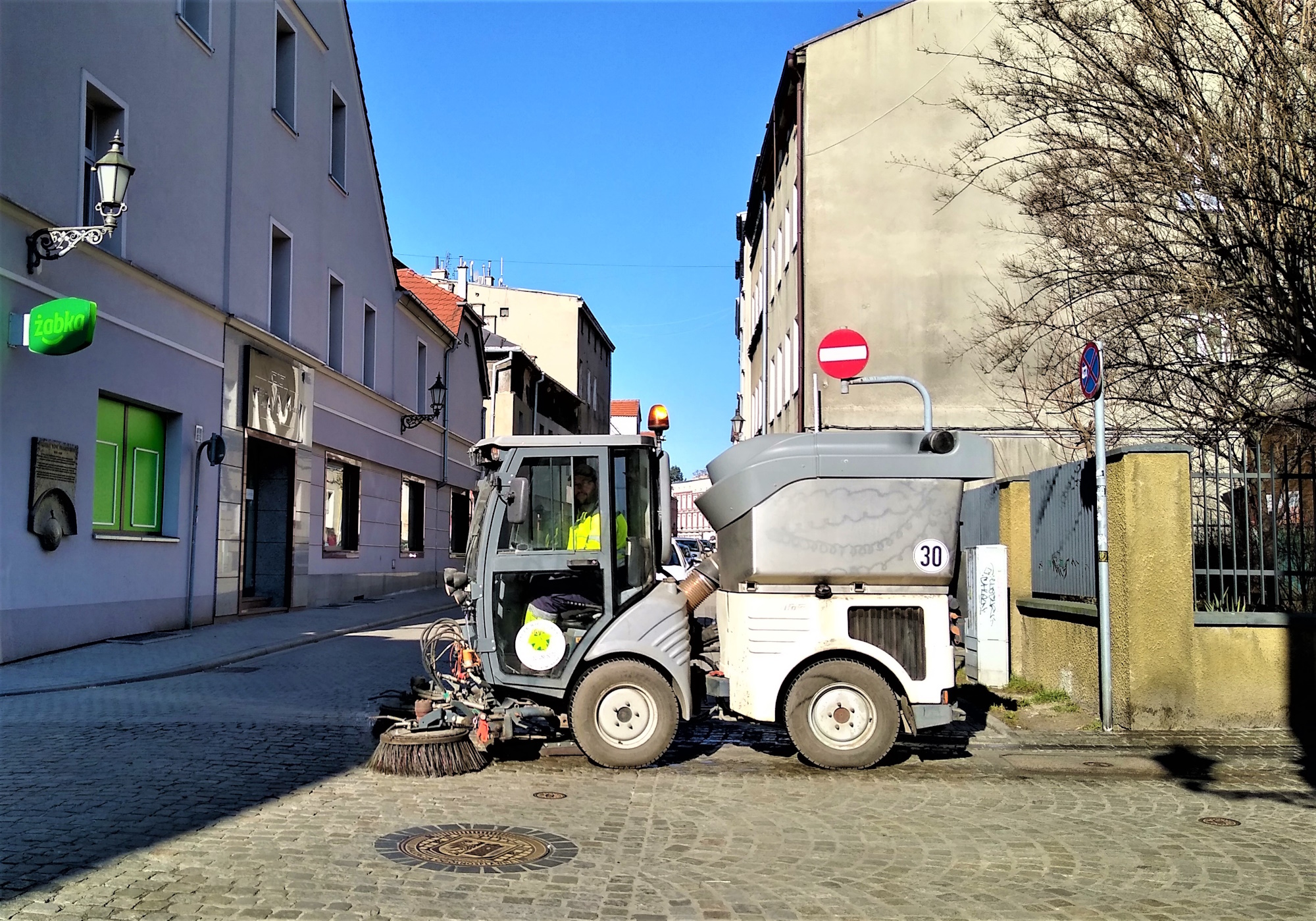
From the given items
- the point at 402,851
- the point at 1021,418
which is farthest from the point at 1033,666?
the point at 1021,418

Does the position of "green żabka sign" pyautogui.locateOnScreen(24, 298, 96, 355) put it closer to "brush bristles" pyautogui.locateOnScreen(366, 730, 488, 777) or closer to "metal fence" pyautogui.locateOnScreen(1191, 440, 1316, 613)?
"brush bristles" pyautogui.locateOnScreen(366, 730, 488, 777)

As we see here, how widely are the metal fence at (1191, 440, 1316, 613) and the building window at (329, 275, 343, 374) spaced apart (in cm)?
1850

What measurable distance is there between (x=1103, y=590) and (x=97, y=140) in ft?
43.2

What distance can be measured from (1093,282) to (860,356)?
275 centimetres

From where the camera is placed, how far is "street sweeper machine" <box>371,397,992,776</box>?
7.37 metres

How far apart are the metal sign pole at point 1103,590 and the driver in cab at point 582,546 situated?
13.5ft

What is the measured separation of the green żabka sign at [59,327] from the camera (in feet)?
39.0

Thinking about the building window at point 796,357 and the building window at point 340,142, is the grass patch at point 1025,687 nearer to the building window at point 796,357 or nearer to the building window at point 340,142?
the building window at point 796,357

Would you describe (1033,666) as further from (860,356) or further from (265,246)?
(265,246)

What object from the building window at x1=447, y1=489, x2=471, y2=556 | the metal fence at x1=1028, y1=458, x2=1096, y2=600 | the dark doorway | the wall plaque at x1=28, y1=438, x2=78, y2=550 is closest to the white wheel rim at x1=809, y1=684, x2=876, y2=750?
the metal fence at x1=1028, y1=458, x2=1096, y2=600

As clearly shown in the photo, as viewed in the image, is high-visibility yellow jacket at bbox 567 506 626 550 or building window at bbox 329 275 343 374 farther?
building window at bbox 329 275 343 374

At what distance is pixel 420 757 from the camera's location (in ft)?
23.5

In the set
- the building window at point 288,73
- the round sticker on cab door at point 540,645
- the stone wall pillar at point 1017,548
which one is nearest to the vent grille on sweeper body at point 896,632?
the round sticker on cab door at point 540,645

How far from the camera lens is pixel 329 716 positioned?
939 centimetres
